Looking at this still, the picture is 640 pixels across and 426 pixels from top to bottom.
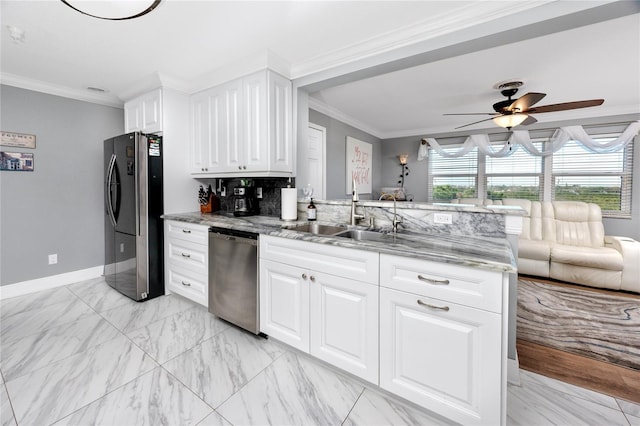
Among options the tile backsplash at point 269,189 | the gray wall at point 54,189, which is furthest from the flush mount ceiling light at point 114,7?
the gray wall at point 54,189

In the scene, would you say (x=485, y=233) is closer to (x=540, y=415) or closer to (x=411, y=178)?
(x=540, y=415)

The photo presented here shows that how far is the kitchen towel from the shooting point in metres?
2.68

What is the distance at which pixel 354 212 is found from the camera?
7.61ft

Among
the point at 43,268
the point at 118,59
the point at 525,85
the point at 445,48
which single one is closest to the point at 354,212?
the point at 445,48

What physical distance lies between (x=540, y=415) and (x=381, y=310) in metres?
1.03

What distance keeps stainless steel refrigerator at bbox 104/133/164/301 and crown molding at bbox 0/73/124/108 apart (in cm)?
81

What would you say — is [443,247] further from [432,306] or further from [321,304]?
[321,304]

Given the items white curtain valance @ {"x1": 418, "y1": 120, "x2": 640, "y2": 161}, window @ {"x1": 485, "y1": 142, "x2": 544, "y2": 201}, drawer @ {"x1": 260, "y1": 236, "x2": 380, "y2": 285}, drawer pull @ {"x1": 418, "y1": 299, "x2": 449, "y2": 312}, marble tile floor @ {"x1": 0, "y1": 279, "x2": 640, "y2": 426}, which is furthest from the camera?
window @ {"x1": 485, "y1": 142, "x2": 544, "y2": 201}

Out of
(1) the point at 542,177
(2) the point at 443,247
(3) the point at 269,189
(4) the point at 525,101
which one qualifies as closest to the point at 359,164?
(3) the point at 269,189

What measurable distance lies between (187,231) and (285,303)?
1.40m

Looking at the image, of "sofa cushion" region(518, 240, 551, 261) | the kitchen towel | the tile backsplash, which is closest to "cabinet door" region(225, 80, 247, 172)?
the tile backsplash

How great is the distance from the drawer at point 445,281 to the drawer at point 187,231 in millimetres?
1803

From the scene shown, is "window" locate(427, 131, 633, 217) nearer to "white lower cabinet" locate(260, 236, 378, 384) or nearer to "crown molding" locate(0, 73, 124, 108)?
"white lower cabinet" locate(260, 236, 378, 384)

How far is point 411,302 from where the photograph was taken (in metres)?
1.46
